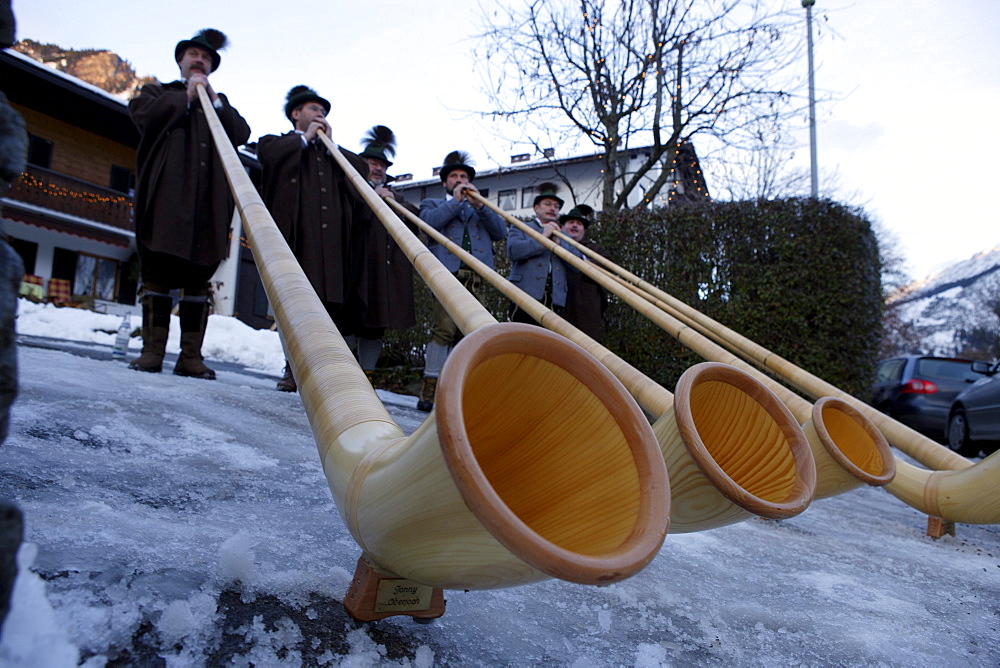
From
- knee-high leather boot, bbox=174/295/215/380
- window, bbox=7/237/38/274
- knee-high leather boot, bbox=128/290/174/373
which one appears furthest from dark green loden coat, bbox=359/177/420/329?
window, bbox=7/237/38/274

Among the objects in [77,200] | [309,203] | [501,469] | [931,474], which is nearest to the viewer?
[501,469]

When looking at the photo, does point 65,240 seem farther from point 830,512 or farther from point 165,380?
point 830,512

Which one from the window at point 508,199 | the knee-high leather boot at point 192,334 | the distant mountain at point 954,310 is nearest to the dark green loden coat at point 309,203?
the knee-high leather boot at point 192,334

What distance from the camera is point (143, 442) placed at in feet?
6.11

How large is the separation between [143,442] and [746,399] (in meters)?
1.69

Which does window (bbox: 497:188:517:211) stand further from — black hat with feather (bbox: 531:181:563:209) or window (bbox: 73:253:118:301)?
black hat with feather (bbox: 531:181:563:209)

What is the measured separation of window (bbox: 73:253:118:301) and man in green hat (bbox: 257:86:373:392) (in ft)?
54.6

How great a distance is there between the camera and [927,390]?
26.6 feet

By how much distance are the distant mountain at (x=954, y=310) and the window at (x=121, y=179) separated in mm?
25599

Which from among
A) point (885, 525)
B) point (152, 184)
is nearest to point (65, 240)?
point (152, 184)

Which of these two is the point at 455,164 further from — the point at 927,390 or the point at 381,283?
the point at 927,390

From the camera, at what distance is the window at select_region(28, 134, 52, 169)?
1545 centimetres

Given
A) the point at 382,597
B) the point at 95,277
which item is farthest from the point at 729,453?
the point at 95,277

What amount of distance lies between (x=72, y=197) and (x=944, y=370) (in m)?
18.8
